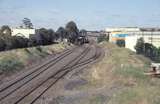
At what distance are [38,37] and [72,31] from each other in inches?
1056

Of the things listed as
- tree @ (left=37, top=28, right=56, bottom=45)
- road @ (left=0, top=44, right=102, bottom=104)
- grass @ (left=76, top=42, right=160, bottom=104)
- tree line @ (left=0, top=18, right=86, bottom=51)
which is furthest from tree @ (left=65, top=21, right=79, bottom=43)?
grass @ (left=76, top=42, right=160, bottom=104)

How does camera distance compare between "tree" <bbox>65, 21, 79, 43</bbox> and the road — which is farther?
"tree" <bbox>65, 21, 79, 43</bbox>

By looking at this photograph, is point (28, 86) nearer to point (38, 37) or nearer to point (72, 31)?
point (38, 37)

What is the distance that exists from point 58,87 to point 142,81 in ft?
20.7

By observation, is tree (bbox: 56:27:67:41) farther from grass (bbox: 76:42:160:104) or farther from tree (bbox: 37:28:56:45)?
grass (bbox: 76:42:160:104)

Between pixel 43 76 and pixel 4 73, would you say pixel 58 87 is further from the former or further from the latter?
pixel 4 73

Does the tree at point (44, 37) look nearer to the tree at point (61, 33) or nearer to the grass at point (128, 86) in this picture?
the tree at point (61, 33)

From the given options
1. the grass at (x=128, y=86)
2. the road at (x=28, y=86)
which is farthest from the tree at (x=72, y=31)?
the grass at (x=128, y=86)

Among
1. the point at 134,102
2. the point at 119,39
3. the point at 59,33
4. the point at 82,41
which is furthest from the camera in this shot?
the point at 59,33

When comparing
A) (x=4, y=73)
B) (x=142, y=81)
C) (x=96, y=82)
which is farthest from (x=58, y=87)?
(x=4, y=73)

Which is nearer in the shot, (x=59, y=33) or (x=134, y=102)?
(x=134, y=102)

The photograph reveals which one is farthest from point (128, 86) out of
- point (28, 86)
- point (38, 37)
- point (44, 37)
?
point (44, 37)

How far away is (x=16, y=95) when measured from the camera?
22.9 meters

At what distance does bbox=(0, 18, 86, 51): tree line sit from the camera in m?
69.6
